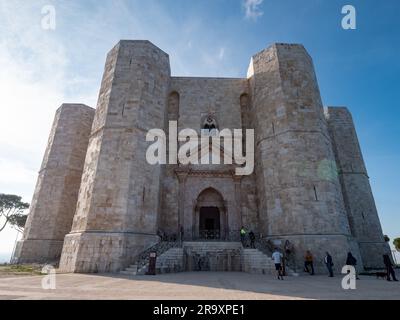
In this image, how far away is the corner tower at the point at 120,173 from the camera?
12.8 m

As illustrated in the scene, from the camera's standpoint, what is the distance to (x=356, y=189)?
2048 cm

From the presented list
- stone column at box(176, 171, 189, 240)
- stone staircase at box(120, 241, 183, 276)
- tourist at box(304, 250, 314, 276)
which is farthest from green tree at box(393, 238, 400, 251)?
stone staircase at box(120, 241, 183, 276)

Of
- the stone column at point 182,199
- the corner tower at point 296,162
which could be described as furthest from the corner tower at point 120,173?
the corner tower at point 296,162

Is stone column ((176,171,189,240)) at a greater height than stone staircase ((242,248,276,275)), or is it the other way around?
stone column ((176,171,189,240))

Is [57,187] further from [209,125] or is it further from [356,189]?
[356,189]

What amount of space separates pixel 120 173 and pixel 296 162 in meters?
11.4

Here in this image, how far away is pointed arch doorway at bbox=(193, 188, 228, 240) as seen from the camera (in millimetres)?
17497

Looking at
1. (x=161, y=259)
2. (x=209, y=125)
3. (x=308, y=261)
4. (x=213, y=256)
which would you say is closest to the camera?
(x=308, y=261)

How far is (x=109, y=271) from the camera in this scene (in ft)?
40.3

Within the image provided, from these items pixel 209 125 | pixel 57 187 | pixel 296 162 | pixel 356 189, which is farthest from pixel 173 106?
pixel 356 189

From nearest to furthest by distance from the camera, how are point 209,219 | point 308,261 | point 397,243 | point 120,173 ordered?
point 308,261, point 120,173, point 209,219, point 397,243

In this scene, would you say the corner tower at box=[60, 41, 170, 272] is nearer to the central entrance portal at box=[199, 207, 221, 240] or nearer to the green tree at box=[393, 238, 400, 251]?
the central entrance portal at box=[199, 207, 221, 240]

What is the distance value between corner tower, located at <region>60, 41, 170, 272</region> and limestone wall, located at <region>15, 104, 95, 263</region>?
5.89m
